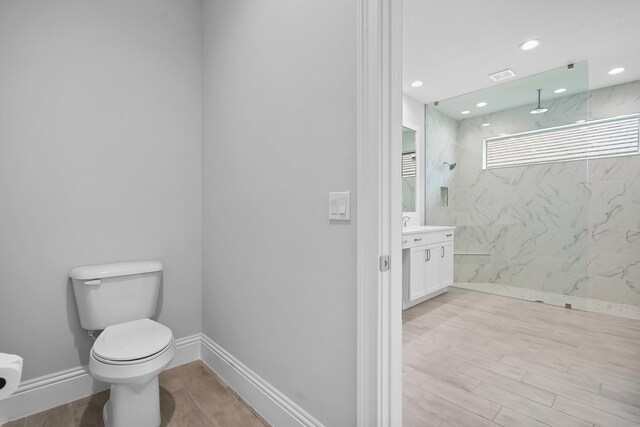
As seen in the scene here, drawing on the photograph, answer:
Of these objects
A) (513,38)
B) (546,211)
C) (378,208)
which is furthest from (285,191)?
(546,211)

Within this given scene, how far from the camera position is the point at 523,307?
342 cm

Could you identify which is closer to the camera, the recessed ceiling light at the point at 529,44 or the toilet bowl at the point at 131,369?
the toilet bowl at the point at 131,369

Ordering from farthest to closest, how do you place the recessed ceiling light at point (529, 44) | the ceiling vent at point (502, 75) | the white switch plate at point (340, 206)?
the ceiling vent at point (502, 75) < the recessed ceiling light at point (529, 44) < the white switch plate at point (340, 206)

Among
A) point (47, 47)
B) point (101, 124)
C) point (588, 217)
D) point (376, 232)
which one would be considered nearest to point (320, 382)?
point (376, 232)

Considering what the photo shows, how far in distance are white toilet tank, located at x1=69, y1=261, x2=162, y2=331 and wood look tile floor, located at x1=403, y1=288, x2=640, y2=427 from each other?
1591 mm

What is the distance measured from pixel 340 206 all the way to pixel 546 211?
3585mm

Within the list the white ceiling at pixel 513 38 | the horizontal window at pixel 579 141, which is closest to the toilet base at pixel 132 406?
the white ceiling at pixel 513 38

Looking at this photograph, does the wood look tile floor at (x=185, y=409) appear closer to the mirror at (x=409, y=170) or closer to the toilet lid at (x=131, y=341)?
the toilet lid at (x=131, y=341)

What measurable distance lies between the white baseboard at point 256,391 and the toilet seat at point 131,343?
0.48 metres

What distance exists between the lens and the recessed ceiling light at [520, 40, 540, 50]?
266 cm

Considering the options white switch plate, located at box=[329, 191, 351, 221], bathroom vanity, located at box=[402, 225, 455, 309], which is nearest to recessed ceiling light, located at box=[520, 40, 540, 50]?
bathroom vanity, located at box=[402, 225, 455, 309]

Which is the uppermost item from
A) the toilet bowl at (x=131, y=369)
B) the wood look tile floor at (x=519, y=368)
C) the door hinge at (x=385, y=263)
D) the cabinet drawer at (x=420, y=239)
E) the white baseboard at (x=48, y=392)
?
the door hinge at (x=385, y=263)

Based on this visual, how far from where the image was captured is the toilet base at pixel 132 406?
1363mm

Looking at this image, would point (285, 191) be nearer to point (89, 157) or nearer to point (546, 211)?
point (89, 157)
